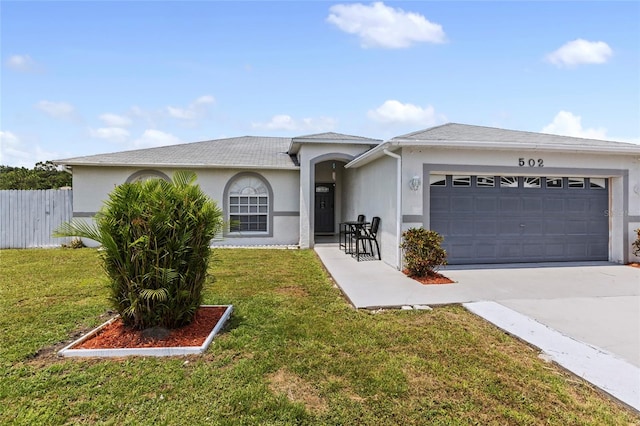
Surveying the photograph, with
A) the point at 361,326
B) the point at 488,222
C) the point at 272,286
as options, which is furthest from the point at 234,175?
the point at 361,326

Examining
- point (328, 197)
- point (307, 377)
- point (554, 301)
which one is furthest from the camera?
point (328, 197)

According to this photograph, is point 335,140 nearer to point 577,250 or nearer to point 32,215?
point 577,250

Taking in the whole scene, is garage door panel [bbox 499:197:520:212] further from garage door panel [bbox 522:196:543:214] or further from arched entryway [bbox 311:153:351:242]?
arched entryway [bbox 311:153:351:242]

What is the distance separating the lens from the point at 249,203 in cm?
1368

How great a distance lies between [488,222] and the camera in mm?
8977

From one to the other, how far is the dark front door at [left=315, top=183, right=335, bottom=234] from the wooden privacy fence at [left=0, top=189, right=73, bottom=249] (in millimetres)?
10344

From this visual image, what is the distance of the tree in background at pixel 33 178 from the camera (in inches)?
1345

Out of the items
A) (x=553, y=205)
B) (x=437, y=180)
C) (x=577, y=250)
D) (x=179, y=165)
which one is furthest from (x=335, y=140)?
(x=577, y=250)

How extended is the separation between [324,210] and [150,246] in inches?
512

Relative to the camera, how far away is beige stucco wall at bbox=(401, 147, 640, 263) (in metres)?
8.18

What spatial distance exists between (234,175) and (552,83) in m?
11.2

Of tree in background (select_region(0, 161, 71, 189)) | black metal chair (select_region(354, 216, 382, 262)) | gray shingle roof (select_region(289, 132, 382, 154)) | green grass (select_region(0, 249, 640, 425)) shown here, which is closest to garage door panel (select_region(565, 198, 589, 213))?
black metal chair (select_region(354, 216, 382, 262))

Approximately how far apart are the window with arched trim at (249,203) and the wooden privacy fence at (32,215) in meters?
6.29

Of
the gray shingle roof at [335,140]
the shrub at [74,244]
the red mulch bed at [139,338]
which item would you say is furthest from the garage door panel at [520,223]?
the shrub at [74,244]
